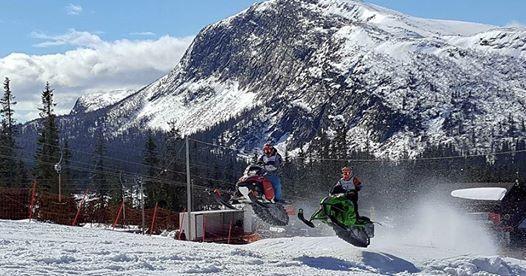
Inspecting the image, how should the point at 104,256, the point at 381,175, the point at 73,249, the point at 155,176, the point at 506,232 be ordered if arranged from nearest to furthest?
the point at 104,256 → the point at 73,249 → the point at 506,232 → the point at 155,176 → the point at 381,175

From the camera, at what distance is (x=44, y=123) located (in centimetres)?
6303

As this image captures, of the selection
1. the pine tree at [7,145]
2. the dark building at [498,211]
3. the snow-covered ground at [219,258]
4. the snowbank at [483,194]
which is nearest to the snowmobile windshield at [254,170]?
the snow-covered ground at [219,258]

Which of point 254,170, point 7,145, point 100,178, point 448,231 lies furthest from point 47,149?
point 254,170

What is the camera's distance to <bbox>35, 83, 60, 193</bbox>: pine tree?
57.7 meters

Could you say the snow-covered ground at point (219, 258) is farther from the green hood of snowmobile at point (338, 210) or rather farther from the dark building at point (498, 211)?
the dark building at point (498, 211)

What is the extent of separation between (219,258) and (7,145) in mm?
46939

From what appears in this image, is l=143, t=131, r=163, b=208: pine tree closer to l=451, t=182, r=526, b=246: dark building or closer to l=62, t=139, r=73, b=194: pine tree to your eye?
l=62, t=139, r=73, b=194: pine tree

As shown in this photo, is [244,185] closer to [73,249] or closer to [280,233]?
[73,249]

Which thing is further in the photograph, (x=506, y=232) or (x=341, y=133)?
(x=341, y=133)

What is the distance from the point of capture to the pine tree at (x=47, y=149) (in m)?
57.7

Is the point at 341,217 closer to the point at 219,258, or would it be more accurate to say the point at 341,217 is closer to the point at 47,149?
the point at 219,258

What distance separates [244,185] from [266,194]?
68 cm

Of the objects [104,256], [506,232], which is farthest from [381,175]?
[104,256]

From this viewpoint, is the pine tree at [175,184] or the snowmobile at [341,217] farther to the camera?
the pine tree at [175,184]
